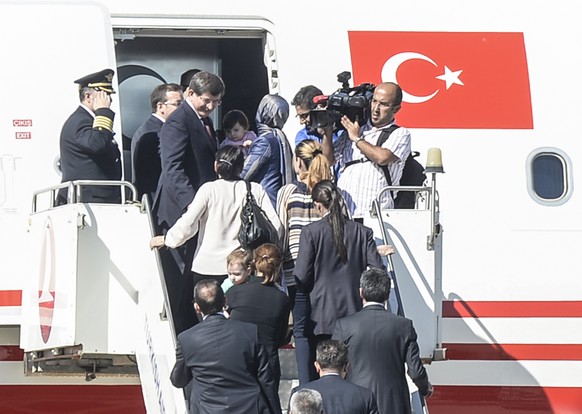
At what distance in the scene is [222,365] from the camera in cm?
816

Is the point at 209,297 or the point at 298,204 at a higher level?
the point at 298,204

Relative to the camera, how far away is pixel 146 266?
9.59 meters

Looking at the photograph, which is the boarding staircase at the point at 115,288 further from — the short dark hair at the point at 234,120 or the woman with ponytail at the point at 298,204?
the short dark hair at the point at 234,120

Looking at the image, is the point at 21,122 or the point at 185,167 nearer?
the point at 185,167

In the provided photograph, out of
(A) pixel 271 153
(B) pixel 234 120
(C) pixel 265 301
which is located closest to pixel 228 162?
(A) pixel 271 153

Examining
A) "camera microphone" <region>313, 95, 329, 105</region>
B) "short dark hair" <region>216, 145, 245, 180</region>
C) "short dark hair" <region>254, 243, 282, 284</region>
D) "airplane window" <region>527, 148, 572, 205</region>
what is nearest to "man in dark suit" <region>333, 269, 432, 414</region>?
"short dark hair" <region>254, 243, 282, 284</region>

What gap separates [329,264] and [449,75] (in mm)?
3411

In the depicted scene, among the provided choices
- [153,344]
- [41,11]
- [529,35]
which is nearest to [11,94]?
[41,11]

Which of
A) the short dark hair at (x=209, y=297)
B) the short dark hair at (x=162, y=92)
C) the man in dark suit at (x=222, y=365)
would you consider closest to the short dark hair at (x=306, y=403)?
the man in dark suit at (x=222, y=365)

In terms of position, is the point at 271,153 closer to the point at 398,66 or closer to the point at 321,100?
the point at 321,100

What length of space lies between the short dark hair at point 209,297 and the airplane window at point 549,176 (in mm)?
4399

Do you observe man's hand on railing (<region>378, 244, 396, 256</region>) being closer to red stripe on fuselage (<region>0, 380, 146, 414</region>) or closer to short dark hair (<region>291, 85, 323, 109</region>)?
short dark hair (<region>291, 85, 323, 109</region>)

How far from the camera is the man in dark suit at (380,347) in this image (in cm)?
855

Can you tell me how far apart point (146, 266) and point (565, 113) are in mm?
4500
